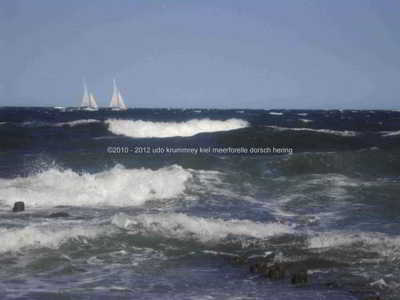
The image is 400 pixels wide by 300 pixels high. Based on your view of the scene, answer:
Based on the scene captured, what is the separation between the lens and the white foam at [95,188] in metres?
13.2

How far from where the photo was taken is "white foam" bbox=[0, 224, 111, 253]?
333 inches

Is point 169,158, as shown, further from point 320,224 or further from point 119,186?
point 320,224

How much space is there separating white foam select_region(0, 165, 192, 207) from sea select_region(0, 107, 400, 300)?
0.04 metres

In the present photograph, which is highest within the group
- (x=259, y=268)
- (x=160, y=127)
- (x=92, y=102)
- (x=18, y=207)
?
(x=92, y=102)

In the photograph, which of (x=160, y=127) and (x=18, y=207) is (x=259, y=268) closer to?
(x=18, y=207)

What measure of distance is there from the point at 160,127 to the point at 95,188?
3654 centimetres

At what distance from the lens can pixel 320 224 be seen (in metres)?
10.5

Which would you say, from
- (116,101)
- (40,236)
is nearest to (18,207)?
(40,236)

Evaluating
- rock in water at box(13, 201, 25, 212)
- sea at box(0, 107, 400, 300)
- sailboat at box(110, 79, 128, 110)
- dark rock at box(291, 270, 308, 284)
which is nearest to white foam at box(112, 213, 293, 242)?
sea at box(0, 107, 400, 300)

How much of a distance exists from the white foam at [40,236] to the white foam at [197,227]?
737 millimetres

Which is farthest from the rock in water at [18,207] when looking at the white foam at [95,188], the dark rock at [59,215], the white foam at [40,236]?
the white foam at [40,236]

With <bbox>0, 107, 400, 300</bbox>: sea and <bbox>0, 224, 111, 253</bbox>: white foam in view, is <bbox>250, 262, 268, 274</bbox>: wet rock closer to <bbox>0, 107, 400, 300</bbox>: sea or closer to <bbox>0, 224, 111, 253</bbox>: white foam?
<bbox>0, 107, 400, 300</bbox>: sea

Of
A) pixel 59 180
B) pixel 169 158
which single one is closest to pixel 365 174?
pixel 169 158

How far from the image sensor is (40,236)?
875 centimetres
